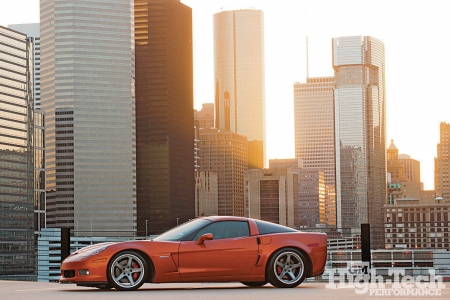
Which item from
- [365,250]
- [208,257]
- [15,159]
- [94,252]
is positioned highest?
[15,159]

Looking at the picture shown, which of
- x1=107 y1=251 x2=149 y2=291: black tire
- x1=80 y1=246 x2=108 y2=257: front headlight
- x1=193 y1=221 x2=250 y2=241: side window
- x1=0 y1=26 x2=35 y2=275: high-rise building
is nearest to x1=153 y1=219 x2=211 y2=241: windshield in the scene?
x1=193 y1=221 x2=250 y2=241: side window

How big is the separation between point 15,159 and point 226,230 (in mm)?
173623

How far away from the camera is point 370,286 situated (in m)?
13.1

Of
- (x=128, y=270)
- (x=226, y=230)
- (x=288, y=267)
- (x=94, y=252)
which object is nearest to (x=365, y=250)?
(x=288, y=267)

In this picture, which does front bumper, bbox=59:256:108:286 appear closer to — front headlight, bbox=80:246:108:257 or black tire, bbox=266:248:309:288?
front headlight, bbox=80:246:108:257

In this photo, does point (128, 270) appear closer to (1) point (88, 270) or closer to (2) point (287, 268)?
(1) point (88, 270)

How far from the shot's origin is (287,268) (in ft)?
42.9

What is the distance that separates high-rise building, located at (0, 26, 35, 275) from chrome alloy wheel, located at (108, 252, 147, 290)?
168 metres

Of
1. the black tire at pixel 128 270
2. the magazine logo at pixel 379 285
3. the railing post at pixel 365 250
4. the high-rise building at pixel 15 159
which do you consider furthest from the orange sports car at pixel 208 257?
the high-rise building at pixel 15 159

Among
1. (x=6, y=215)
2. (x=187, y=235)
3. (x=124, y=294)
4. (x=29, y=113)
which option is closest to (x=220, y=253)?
(x=187, y=235)

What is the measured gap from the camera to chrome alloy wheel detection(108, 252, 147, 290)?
41.0 feet

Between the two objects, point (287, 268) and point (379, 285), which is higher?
point (287, 268)

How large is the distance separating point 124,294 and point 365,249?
21.0 ft

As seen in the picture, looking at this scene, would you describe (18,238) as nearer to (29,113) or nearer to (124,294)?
(29,113)
